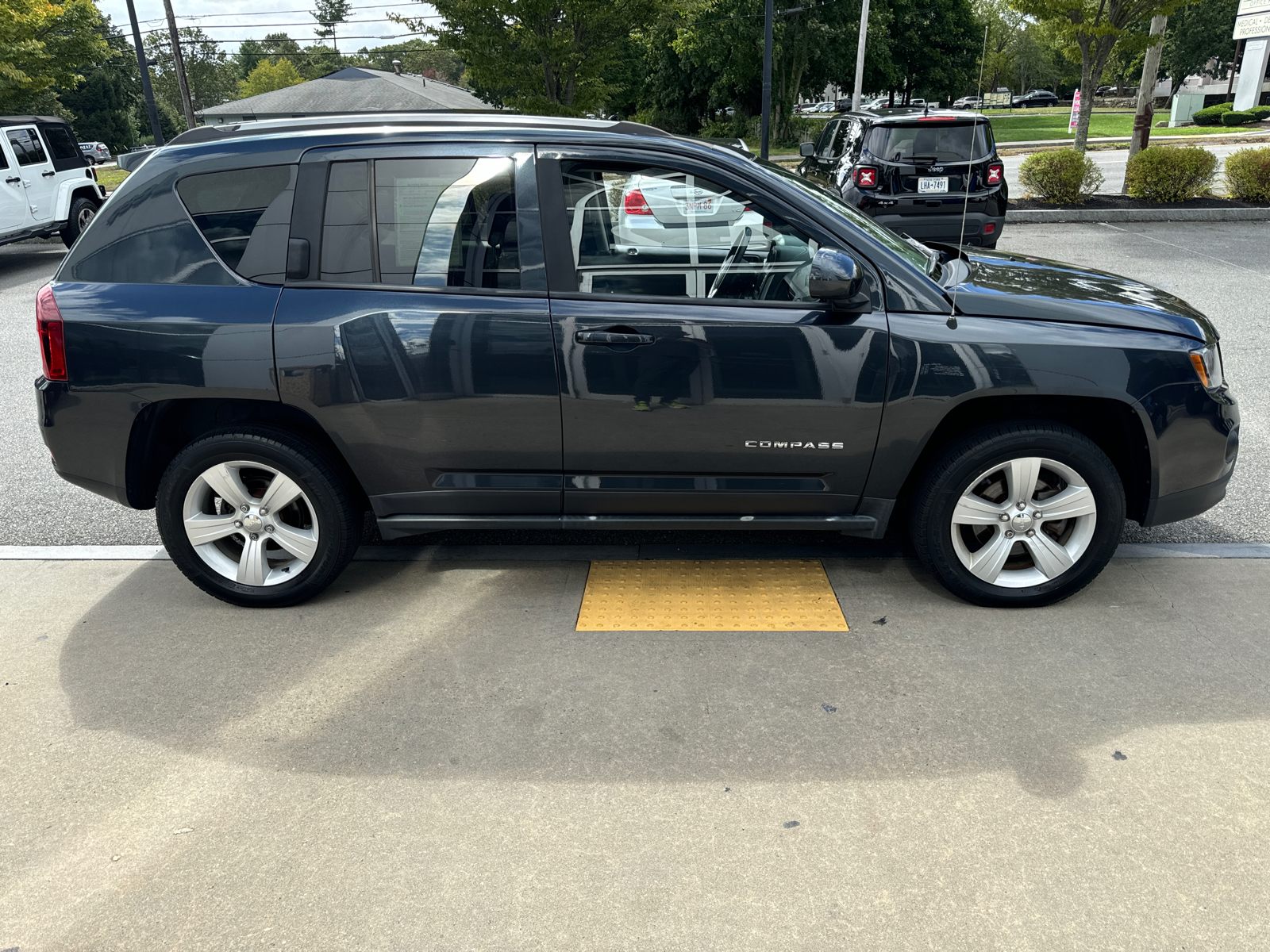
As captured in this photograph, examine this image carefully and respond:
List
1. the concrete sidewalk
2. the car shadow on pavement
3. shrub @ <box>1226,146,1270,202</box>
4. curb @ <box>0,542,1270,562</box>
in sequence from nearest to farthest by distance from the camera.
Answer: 1. the concrete sidewalk
2. the car shadow on pavement
3. curb @ <box>0,542,1270,562</box>
4. shrub @ <box>1226,146,1270,202</box>

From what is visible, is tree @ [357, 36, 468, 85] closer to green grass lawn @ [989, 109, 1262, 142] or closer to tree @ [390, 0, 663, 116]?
green grass lawn @ [989, 109, 1262, 142]

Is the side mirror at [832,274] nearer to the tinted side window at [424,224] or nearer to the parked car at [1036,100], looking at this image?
the tinted side window at [424,224]

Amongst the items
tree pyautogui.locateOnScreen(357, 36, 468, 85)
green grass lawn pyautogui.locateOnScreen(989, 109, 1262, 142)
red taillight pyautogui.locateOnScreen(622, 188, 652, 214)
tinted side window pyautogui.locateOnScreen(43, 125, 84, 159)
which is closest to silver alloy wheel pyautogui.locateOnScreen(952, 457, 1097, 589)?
red taillight pyautogui.locateOnScreen(622, 188, 652, 214)

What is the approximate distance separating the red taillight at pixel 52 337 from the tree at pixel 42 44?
18744 mm

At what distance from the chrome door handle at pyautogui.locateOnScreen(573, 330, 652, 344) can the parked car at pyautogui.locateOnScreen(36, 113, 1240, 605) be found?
0.01m

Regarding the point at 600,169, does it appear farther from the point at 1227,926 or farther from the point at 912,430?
the point at 1227,926

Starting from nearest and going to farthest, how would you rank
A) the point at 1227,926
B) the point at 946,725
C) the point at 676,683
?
the point at 1227,926 < the point at 946,725 < the point at 676,683

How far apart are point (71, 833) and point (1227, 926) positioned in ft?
9.73

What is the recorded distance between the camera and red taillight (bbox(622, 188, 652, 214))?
11.8 feet

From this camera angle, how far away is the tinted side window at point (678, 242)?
11.6 feet

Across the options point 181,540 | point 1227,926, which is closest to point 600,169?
point 181,540

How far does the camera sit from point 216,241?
3.61 m

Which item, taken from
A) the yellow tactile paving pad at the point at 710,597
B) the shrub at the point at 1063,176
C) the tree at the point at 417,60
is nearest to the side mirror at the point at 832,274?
the yellow tactile paving pad at the point at 710,597

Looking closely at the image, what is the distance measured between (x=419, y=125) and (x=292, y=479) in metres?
1.43
